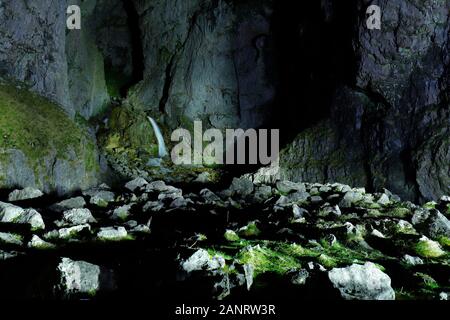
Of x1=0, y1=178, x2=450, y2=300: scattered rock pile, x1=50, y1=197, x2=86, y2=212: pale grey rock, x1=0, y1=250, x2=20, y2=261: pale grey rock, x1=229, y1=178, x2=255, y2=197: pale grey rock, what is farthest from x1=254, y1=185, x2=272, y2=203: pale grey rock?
x1=0, y1=250, x2=20, y2=261: pale grey rock

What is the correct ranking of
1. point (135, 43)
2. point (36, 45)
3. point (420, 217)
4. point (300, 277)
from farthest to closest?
point (135, 43) → point (36, 45) → point (420, 217) → point (300, 277)

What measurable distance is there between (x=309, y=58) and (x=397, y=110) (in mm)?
5214

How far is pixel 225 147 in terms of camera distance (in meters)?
20.4

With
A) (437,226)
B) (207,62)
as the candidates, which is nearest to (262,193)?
(437,226)

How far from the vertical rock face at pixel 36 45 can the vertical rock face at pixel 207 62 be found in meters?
8.49

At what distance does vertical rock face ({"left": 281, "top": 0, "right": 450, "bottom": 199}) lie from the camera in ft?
40.2

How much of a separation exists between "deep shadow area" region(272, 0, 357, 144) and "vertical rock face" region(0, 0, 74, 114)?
379 inches

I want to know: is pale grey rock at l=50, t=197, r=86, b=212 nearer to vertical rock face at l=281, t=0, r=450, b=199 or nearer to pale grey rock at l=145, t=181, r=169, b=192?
pale grey rock at l=145, t=181, r=169, b=192

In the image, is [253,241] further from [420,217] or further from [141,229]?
[420,217]

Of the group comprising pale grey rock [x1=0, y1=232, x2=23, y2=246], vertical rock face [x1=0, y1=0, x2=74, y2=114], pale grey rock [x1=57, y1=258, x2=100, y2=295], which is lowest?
pale grey rock [x1=57, y1=258, x2=100, y2=295]

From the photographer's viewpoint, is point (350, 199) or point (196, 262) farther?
point (350, 199)

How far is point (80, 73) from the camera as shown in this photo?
1738 cm

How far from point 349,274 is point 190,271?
1.42 meters

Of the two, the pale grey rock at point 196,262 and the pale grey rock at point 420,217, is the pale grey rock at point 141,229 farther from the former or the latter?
the pale grey rock at point 420,217
